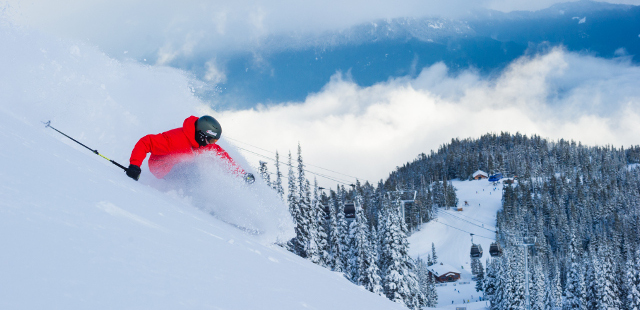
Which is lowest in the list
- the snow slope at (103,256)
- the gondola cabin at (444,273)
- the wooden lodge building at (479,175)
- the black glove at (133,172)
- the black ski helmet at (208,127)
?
the gondola cabin at (444,273)

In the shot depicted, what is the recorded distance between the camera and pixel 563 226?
113 m

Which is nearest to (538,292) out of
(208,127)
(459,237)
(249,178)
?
(459,237)

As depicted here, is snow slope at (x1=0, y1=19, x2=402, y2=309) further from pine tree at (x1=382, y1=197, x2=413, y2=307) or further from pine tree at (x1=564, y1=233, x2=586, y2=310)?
pine tree at (x1=564, y1=233, x2=586, y2=310)

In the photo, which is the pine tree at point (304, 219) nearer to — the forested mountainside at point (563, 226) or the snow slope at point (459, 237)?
the forested mountainside at point (563, 226)

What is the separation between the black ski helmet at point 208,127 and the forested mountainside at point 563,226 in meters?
26.3

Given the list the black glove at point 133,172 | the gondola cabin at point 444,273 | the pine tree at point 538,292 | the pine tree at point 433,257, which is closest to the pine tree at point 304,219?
the black glove at point 133,172

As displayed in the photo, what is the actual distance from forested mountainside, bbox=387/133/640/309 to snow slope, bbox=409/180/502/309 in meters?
4.85

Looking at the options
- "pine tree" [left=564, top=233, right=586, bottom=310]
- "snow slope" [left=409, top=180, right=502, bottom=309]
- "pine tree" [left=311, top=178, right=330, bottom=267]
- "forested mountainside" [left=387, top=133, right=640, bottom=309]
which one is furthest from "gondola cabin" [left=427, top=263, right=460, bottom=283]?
"pine tree" [left=311, top=178, right=330, bottom=267]

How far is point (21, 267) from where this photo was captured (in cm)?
127

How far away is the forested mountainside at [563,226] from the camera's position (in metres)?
46.1

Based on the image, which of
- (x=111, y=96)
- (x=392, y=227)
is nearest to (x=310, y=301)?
(x=111, y=96)

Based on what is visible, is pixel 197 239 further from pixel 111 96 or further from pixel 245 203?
pixel 111 96

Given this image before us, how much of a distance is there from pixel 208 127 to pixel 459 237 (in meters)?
112

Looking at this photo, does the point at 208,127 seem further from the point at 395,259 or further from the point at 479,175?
the point at 479,175
